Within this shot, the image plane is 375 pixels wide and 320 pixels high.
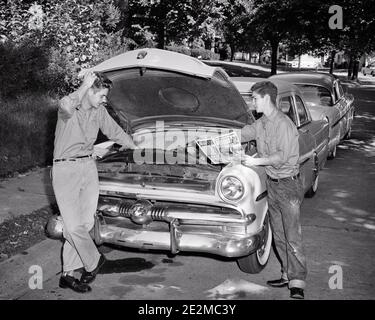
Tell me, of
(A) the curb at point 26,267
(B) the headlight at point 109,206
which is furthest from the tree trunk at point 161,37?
(B) the headlight at point 109,206

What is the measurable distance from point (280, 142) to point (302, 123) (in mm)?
2628

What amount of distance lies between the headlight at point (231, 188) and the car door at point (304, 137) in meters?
1.83

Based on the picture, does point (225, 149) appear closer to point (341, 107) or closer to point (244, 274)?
point (244, 274)

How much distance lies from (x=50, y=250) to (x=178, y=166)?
1.67 m

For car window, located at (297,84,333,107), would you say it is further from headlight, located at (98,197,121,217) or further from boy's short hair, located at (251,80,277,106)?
headlight, located at (98,197,121,217)

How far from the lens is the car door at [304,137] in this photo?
6.16m

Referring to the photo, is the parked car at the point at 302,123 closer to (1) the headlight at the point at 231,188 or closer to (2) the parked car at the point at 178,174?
(2) the parked car at the point at 178,174

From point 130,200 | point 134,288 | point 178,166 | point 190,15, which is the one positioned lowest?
point 134,288

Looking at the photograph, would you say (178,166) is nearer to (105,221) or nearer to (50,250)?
(105,221)

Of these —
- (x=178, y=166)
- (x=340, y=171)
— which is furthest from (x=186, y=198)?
(x=340, y=171)

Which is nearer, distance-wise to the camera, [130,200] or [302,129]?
[130,200]

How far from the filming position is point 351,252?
546 cm

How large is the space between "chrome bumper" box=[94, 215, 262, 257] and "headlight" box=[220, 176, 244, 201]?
35 centimetres
